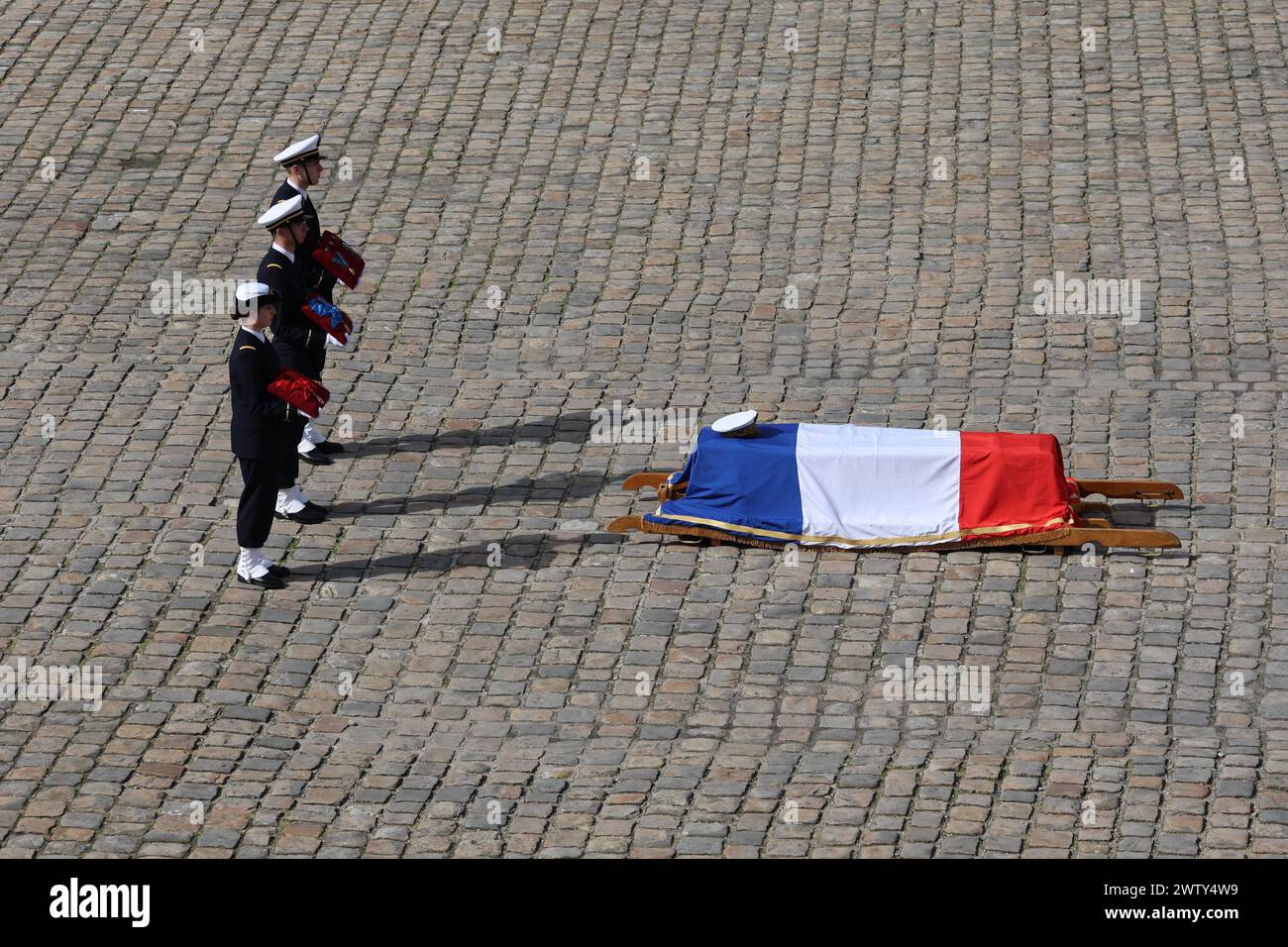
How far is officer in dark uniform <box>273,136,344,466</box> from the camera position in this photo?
12.5 meters

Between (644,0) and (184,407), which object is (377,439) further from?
(644,0)

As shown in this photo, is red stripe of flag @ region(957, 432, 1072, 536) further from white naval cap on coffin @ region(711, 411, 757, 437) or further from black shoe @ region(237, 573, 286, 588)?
black shoe @ region(237, 573, 286, 588)

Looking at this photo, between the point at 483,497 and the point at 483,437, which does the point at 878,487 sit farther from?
the point at 483,437

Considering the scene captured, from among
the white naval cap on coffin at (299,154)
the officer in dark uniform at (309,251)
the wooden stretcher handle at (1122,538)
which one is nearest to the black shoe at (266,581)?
the officer in dark uniform at (309,251)

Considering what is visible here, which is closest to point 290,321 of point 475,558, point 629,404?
point 475,558

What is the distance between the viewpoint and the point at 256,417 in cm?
1101

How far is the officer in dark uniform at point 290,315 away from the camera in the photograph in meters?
11.9

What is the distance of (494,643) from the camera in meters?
10.7

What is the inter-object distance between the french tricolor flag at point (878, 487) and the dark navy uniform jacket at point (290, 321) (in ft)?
8.96

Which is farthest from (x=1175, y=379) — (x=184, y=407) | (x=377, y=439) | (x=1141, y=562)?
(x=184, y=407)

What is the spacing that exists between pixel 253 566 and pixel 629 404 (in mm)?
3121

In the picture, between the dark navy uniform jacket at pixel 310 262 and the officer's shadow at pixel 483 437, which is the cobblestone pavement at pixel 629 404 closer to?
the officer's shadow at pixel 483 437

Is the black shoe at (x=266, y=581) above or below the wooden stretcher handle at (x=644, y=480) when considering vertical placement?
below

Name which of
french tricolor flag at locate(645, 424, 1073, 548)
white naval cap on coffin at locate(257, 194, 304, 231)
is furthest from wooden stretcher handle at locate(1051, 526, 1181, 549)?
white naval cap on coffin at locate(257, 194, 304, 231)
